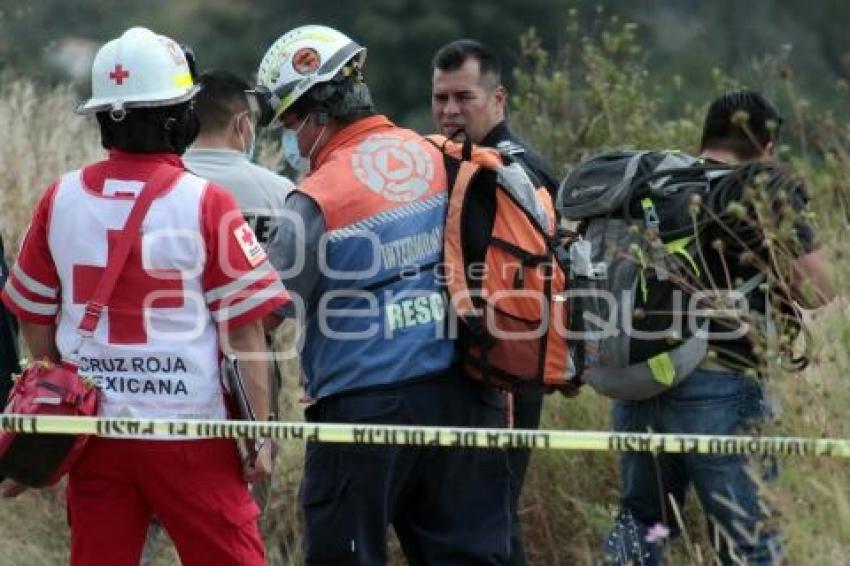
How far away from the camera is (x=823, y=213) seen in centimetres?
662

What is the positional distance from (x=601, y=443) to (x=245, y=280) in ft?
3.39

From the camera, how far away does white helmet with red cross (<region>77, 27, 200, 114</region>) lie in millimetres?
5566

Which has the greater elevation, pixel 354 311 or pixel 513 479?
pixel 354 311

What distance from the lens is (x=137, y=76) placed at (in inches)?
220

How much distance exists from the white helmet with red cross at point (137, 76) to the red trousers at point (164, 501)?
Answer: 0.90 meters

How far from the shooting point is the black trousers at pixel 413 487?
5965mm

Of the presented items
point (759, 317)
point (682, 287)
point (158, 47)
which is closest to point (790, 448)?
point (759, 317)

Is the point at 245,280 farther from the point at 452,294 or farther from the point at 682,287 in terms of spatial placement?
the point at 682,287

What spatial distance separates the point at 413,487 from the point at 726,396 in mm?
1061

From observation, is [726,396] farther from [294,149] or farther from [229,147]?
[229,147]

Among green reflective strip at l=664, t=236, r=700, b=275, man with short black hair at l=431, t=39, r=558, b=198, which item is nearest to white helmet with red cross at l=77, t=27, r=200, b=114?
green reflective strip at l=664, t=236, r=700, b=275

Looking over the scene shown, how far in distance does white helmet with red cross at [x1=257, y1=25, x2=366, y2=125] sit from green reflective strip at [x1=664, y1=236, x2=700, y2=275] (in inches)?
42.4

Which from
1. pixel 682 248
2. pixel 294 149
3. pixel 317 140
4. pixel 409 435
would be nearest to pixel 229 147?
pixel 294 149

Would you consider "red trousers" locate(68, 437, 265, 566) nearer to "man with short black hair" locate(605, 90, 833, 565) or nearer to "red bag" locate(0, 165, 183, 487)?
"red bag" locate(0, 165, 183, 487)
